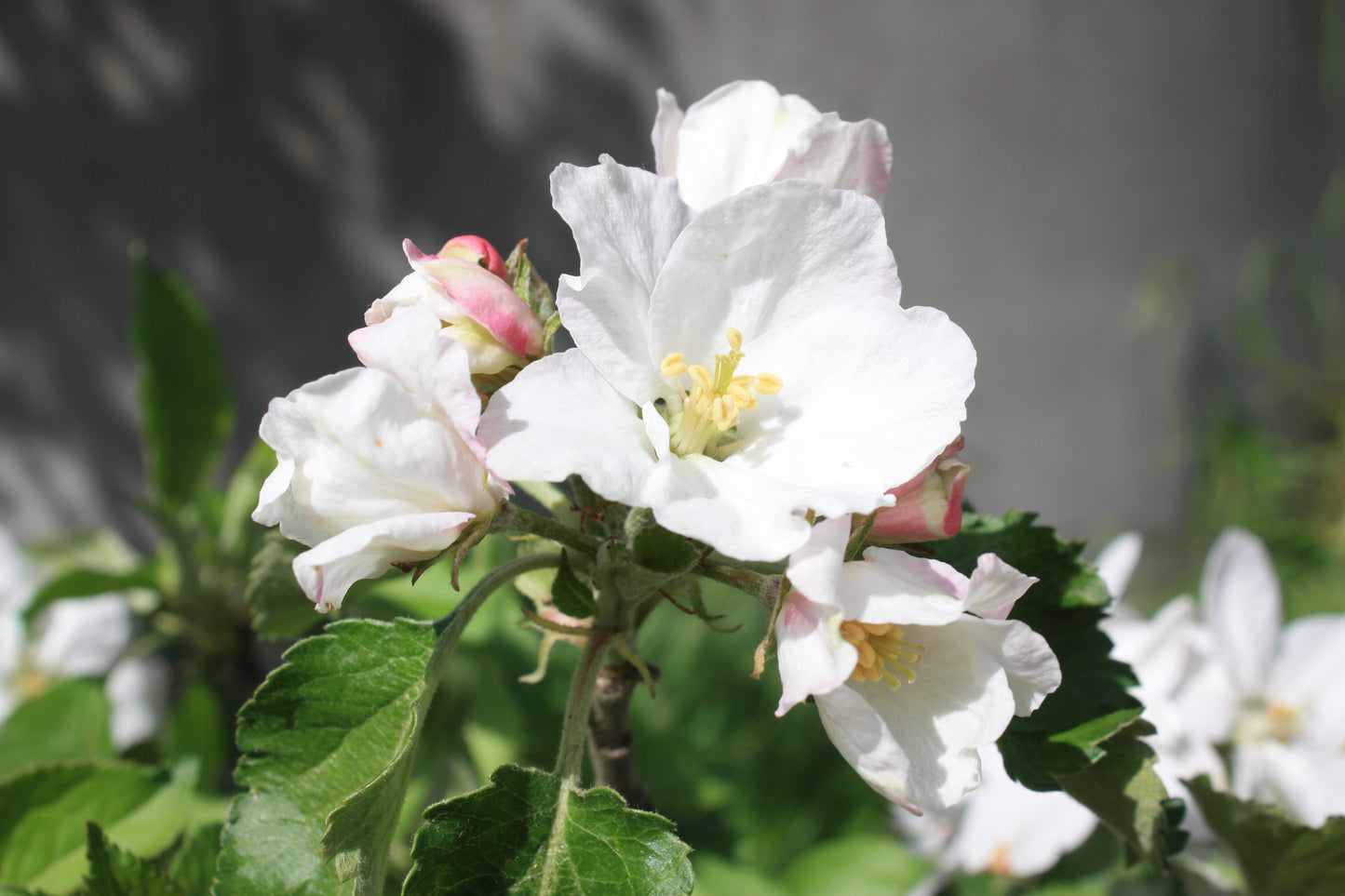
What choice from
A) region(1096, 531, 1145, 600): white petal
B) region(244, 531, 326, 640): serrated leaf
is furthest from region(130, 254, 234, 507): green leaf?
region(1096, 531, 1145, 600): white petal

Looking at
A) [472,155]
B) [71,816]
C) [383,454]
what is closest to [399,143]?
[472,155]

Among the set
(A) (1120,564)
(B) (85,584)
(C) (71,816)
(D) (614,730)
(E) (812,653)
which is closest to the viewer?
(E) (812,653)

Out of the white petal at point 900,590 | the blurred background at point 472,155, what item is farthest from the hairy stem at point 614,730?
the blurred background at point 472,155

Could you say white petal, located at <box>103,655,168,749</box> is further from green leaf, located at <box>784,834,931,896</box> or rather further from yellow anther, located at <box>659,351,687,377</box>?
yellow anther, located at <box>659,351,687,377</box>

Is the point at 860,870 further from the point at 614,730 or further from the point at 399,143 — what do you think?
the point at 399,143

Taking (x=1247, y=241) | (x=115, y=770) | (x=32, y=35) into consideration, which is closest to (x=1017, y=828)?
(x=115, y=770)

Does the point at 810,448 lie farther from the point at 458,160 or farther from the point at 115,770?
the point at 458,160

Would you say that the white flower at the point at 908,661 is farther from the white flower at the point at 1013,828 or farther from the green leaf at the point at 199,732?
the green leaf at the point at 199,732
